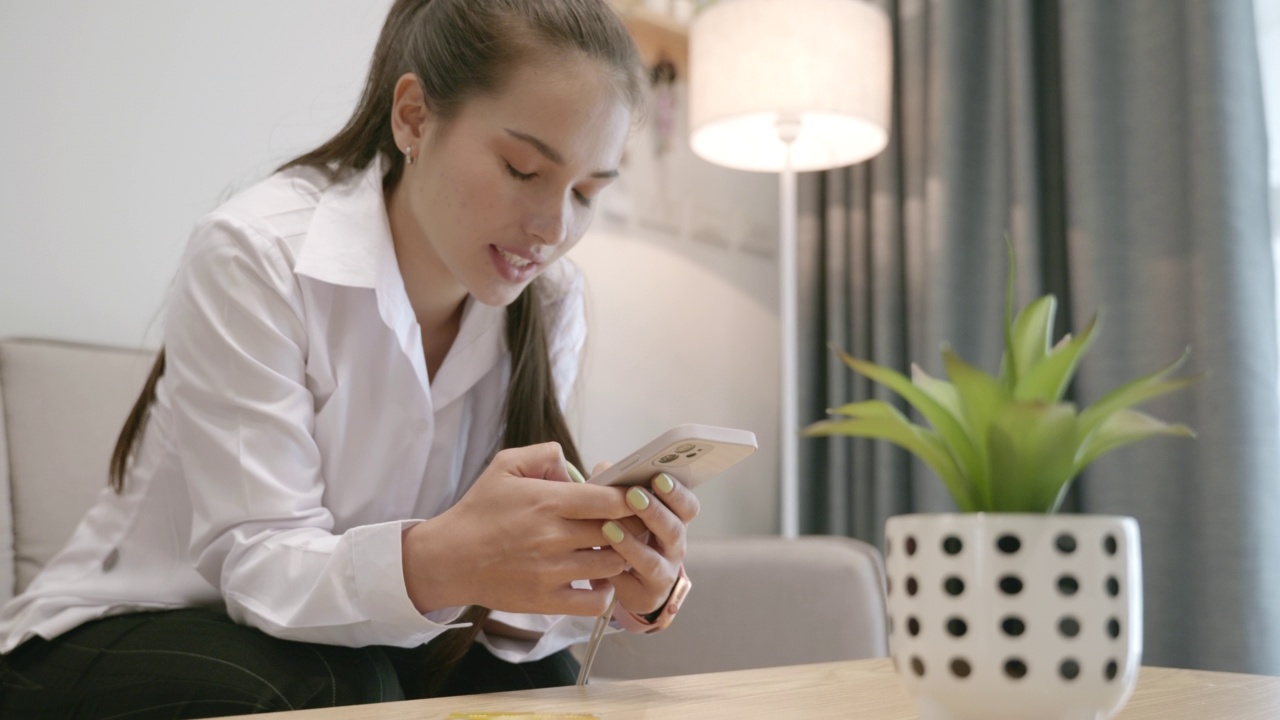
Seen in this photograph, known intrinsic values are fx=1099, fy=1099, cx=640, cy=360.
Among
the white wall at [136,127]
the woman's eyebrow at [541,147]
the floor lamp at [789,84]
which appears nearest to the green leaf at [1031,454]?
the woman's eyebrow at [541,147]

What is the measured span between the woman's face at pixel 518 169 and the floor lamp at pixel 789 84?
3.04 ft

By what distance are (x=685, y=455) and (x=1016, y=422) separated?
0.30 meters

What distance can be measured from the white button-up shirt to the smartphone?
0.65 feet

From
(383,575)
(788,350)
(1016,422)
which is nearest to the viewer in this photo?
(1016,422)

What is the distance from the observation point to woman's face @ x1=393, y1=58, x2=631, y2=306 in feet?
3.48

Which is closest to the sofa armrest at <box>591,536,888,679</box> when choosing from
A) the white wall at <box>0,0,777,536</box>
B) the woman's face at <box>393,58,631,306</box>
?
the white wall at <box>0,0,777,536</box>

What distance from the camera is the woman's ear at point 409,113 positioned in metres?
1.13

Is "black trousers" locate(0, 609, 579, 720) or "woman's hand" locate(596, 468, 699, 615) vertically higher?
"woman's hand" locate(596, 468, 699, 615)

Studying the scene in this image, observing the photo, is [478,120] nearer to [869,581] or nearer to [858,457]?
[869,581]

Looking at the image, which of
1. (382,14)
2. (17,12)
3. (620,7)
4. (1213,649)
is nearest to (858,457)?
(1213,649)

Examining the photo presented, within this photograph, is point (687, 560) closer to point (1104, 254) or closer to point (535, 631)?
point (535, 631)

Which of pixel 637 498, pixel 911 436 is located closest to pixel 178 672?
pixel 637 498

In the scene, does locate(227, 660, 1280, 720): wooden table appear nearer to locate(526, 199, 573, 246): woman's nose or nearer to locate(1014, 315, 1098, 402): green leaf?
locate(1014, 315, 1098, 402): green leaf

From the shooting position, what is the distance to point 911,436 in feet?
1.65
